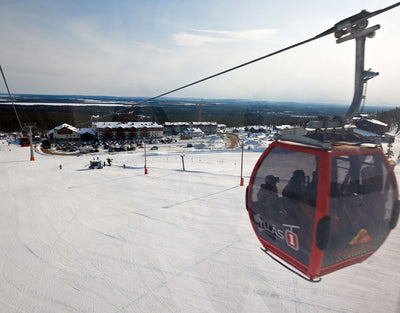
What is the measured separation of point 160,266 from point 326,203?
3.84 meters

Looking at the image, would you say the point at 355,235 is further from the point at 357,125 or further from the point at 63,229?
the point at 63,229

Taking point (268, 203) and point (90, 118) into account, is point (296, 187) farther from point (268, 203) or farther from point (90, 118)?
point (90, 118)

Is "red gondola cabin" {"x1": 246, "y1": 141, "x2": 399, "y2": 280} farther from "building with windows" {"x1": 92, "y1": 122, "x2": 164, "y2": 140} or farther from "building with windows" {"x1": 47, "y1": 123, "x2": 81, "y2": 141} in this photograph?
"building with windows" {"x1": 47, "y1": 123, "x2": 81, "y2": 141}

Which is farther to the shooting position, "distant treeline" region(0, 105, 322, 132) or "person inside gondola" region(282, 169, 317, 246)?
"distant treeline" region(0, 105, 322, 132)

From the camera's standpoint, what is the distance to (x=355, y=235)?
226 cm

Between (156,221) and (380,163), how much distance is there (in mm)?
5737

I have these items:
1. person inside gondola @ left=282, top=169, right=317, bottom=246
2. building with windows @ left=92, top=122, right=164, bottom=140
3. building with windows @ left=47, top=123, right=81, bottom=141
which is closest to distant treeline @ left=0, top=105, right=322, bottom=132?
building with windows @ left=92, top=122, right=164, bottom=140

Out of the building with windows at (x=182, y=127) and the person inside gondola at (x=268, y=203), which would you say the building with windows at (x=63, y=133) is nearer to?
the building with windows at (x=182, y=127)

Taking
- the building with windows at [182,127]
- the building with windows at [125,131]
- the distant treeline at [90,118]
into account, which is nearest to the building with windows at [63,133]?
the building with windows at [125,131]

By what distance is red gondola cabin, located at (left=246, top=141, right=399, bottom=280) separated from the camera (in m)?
2.02

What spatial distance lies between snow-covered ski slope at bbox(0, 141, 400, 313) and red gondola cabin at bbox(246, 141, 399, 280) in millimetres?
1947

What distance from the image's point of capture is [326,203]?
197cm

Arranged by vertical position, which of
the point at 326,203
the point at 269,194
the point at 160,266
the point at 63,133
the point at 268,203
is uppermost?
the point at 326,203

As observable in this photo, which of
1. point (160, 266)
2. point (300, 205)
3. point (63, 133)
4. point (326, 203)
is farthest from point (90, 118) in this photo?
point (326, 203)
